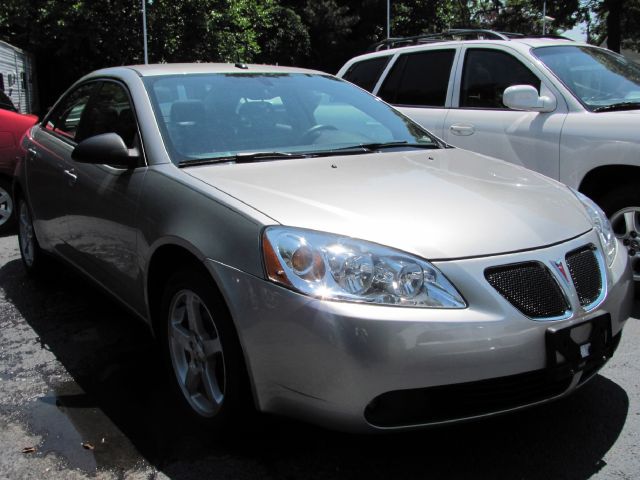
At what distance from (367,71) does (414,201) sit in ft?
14.3

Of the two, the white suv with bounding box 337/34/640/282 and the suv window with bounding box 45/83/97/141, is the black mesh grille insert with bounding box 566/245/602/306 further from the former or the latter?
the suv window with bounding box 45/83/97/141

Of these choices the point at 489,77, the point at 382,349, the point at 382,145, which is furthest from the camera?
the point at 489,77

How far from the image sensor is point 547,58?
5.24 meters

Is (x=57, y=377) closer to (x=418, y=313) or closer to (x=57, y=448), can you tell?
(x=57, y=448)

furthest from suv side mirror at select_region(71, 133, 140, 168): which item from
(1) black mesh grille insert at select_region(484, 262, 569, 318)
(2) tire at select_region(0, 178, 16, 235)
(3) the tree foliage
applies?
(3) the tree foliage

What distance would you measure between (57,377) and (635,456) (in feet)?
9.24

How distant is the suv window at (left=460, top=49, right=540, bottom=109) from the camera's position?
5309mm

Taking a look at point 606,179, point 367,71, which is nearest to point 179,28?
point 367,71

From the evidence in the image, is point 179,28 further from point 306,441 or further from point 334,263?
point 334,263

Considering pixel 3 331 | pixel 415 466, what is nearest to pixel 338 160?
pixel 415 466

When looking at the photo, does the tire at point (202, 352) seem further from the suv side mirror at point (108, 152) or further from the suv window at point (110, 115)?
the suv window at point (110, 115)

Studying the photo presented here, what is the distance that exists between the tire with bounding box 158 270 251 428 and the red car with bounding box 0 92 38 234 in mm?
4832

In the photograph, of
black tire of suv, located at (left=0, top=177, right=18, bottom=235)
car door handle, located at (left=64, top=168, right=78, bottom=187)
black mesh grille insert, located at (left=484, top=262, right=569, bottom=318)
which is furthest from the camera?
black tire of suv, located at (left=0, top=177, right=18, bottom=235)

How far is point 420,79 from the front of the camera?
610 cm
